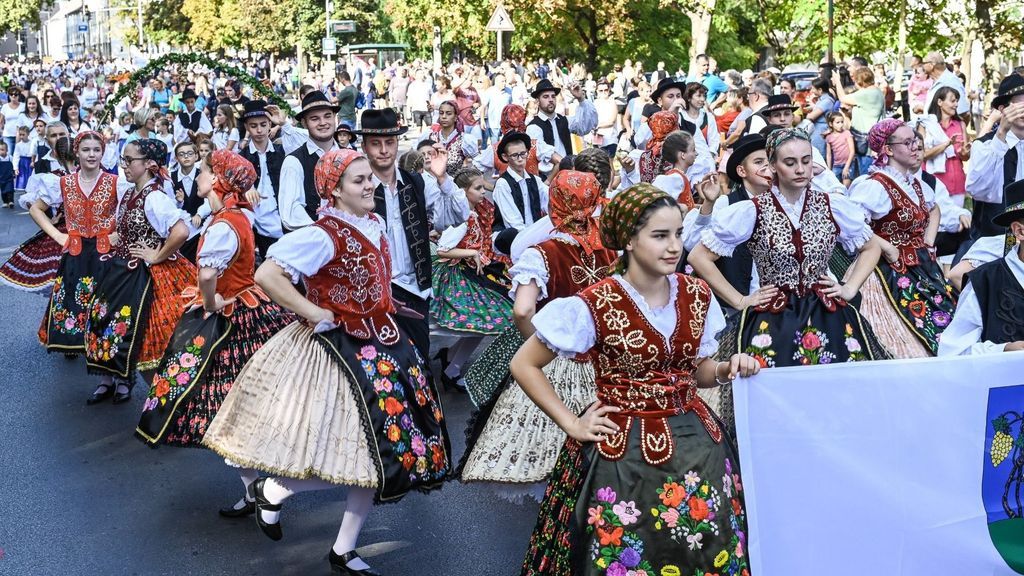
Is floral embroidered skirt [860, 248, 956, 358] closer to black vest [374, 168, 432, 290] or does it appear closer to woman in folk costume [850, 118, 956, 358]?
woman in folk costume [850, 118, 956, 358]

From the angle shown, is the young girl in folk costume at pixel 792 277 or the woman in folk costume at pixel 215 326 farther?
the woman in folk costume at pixel 215 326

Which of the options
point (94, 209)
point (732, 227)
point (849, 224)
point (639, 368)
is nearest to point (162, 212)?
point (94, 209)

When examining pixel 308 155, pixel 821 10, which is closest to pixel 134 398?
pixel 308 155

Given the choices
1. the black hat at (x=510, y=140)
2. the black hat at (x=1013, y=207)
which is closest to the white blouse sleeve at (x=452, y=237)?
the black hat at (x=510, y=140)

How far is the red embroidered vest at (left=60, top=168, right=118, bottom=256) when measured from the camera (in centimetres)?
820

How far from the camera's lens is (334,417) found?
521 centimetres

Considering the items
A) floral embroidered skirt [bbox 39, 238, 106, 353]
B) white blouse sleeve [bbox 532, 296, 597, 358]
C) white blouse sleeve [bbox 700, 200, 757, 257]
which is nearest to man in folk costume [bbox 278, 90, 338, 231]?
floral embroidered skirt [bbox 39, 238, 106, 353]

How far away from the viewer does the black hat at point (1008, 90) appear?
873cm

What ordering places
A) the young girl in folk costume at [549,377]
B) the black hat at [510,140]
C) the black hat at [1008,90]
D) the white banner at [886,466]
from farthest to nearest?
the black hat at [510,140]
the black hat at [1008,90]
the young girl in folk costume at [549,377]
the white banner at [886,466]

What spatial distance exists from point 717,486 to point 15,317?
929cm

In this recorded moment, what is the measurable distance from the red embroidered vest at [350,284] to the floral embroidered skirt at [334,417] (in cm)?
7

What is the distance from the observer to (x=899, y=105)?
67.3 ft

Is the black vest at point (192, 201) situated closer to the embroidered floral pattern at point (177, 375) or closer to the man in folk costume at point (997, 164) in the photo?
the embroidered floral pattern at point (177, 375)

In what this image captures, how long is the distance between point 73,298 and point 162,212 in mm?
1242
